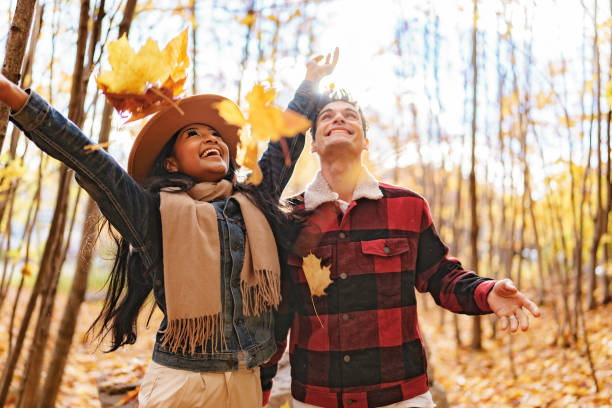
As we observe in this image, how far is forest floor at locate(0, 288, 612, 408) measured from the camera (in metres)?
3.00

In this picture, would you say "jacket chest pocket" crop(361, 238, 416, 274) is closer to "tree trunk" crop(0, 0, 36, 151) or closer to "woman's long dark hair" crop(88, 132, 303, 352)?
"woman's long dark hair" crop(88, 132, 303, 352)

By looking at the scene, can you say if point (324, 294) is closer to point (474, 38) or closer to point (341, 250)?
point (341, 250)

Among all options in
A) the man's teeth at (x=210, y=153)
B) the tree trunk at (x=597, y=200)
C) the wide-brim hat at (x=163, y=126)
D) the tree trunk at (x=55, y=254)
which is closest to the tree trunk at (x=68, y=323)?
the tree trunk at (x=55, y=254)

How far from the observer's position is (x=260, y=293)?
1.37 meters

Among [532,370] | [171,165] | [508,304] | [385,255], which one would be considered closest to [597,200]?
[532,370]

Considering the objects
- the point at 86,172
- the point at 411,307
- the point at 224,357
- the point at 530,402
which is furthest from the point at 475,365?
the point at 86,172

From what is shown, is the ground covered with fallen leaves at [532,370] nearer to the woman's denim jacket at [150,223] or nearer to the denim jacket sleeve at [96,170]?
the woman's denim jacket at [150,223]

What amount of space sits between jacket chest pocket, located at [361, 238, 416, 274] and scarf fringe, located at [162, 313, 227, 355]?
0.55 meters

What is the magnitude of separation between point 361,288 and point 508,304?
47 cm

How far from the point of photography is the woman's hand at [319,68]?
1.74 m

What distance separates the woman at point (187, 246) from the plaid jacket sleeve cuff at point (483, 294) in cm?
67

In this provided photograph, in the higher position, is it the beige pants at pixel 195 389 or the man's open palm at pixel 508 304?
the man's open palm at pixel 508 304

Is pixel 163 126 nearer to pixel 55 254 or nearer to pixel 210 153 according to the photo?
pixel 210 153

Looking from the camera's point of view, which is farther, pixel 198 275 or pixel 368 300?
pixel 368 300
